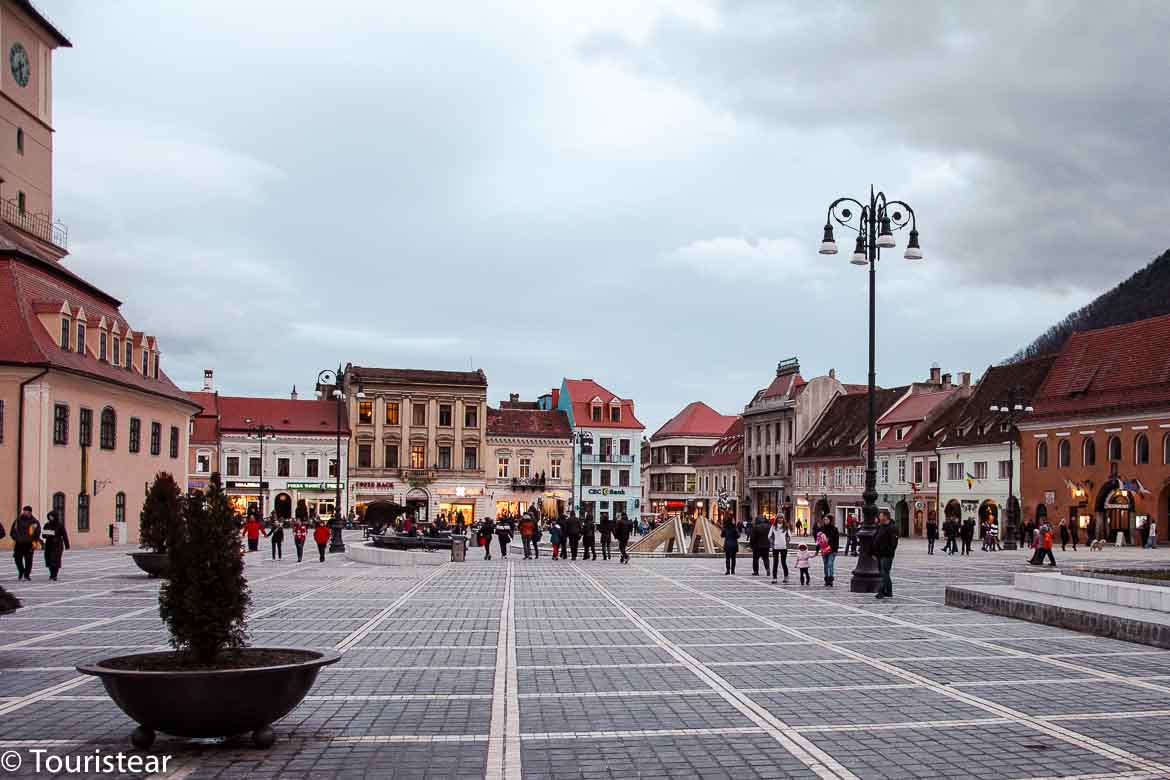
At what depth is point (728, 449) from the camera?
10794cm

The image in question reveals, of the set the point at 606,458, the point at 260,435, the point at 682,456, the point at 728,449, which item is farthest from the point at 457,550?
the point at 682,456

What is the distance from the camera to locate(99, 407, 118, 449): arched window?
47.2 meters

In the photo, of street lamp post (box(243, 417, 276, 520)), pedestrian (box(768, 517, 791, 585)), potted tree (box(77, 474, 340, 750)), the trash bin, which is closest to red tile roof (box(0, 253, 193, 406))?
the trash bin

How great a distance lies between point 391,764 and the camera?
8047 mm

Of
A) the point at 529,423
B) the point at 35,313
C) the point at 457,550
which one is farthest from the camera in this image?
the point at 529,423

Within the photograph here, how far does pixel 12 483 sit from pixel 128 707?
37.5 metres

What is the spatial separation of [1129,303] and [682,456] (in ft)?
196

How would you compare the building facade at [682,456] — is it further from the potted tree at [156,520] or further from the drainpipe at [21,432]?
the potted tree at [156,520]

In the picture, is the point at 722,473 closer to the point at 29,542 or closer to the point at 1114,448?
the point at 1114,448

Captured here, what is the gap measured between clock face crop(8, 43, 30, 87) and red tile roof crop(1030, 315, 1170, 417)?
56004mm

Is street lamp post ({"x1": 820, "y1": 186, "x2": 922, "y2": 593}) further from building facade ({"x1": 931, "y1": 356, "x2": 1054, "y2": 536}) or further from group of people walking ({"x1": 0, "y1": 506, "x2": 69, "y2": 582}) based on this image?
building facade ({"x1": 931, "y1": 356, "x2": 1054, "y2": 536})

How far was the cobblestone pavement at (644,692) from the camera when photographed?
824 cm

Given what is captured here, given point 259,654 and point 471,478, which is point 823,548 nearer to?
point 259,654

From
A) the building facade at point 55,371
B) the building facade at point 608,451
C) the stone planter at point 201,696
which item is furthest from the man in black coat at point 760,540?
the building facade at point 608,451
